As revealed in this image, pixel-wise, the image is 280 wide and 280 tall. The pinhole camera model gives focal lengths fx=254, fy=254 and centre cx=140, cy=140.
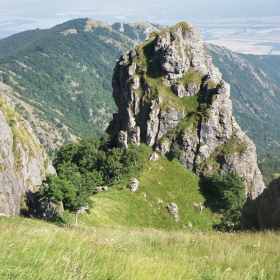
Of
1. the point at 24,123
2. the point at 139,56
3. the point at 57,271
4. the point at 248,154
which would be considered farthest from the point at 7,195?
the point at 139,56

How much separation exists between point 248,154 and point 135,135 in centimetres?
4215

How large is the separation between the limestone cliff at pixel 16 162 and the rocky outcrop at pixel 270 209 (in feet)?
116

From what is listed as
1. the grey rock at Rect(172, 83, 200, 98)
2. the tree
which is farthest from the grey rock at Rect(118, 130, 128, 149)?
the tree

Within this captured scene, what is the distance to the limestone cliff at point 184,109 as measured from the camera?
307 ft

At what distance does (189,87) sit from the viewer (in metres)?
102

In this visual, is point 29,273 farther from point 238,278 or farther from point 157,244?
point 157,244

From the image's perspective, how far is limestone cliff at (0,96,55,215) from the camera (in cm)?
4184

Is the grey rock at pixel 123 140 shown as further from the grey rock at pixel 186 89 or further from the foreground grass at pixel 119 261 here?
the foreground grass at pixel 119 261

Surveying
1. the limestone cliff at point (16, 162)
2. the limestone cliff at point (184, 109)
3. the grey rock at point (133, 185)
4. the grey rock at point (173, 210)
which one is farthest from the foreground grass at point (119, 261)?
the limestone cliff at point (184, 109)

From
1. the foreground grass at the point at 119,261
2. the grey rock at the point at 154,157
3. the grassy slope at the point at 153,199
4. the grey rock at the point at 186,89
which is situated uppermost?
the foreground grass at the point at 119,261

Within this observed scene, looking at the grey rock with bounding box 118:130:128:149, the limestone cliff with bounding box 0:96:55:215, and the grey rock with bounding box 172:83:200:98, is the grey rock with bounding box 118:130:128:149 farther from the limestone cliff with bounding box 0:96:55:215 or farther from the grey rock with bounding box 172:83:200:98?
the limestone cliff with bounding box 0:96:55:215

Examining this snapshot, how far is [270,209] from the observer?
27.5 m

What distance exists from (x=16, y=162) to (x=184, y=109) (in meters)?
67.8

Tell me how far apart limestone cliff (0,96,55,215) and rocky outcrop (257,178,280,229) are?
35269 millimetres
